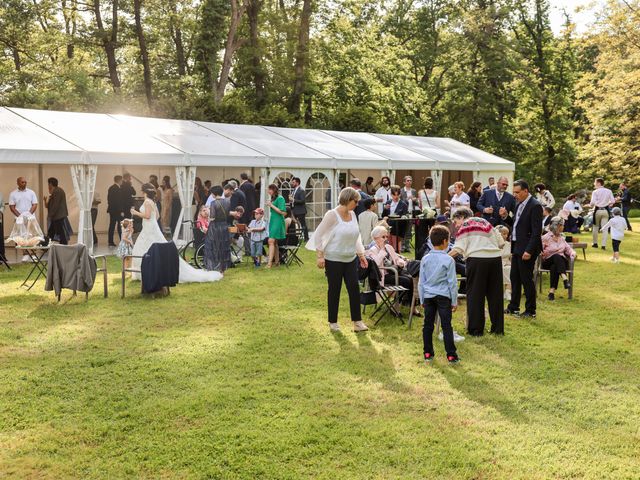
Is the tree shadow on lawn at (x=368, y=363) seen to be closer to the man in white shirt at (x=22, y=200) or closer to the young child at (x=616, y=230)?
the man in white shirt at (x=22, y=200)

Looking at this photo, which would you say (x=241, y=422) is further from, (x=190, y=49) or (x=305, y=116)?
(x=190, y=49)

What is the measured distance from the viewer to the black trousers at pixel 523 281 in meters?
7.71

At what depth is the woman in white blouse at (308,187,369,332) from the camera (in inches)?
267

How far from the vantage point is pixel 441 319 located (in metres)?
5.90

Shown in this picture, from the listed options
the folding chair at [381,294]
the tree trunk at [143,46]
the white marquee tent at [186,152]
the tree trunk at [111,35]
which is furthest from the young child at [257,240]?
the tree trunk at [111,35]

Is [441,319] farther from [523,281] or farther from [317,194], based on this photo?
[317,194]

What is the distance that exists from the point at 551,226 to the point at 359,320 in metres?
3.84

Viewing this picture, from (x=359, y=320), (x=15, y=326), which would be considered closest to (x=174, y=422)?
(x=359, y=320)

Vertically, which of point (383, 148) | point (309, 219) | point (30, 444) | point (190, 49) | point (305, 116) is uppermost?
point (190, 49)

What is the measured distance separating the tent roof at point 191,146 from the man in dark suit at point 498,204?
19.9ft

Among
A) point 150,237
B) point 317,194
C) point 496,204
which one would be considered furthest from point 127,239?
point 317,194

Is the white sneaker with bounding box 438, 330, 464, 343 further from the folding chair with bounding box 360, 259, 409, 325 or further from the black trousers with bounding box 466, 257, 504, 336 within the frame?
the folding chair with bounding box 360, 259, 409, 325

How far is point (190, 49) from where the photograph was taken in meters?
32.2

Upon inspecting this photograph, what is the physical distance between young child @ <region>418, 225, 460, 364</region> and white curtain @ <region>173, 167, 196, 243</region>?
8.92 metres
